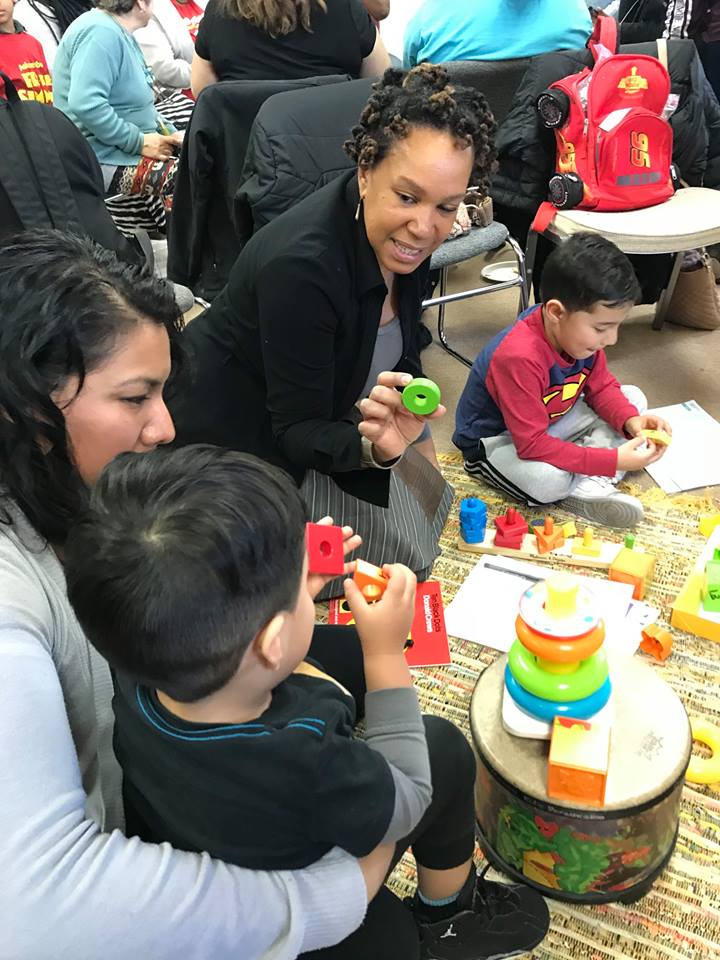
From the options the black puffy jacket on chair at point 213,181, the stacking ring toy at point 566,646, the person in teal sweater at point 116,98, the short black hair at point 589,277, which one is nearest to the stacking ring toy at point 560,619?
the stacking ring toy at point 566,646

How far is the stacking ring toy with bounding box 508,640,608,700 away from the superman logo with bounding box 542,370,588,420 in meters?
0.84

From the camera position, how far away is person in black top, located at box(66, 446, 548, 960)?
1.99ft

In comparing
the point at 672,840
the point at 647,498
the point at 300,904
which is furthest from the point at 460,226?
the point at 300,904

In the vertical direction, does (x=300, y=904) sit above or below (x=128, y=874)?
below

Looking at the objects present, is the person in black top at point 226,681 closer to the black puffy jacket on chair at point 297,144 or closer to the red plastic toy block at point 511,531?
the red plastic toy block at point 511,531

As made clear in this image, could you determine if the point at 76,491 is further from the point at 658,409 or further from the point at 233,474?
the point at 658,409

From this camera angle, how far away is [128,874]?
60 centimetres

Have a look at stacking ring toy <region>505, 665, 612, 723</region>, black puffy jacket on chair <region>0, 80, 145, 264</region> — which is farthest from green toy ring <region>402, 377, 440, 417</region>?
black puffy jacket on chair <region>0, 80, 145, 264</region>

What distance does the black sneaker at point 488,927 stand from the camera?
95cm

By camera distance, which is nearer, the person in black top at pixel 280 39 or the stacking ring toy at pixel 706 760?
the stacking ring toy at pixel 706 760

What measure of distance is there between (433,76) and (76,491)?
35.8 inches

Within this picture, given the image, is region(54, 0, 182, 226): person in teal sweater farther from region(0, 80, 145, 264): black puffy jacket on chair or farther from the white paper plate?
the white paper plate

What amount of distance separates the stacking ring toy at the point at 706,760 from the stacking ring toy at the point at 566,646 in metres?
0.34

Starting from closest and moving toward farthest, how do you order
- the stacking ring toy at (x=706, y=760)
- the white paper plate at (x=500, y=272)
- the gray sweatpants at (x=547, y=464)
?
the stacking ring toy at (x=706, y=760) → the gray sweatpants at (x=547, y=464) → the white paper plate at (x=500, y=272)
